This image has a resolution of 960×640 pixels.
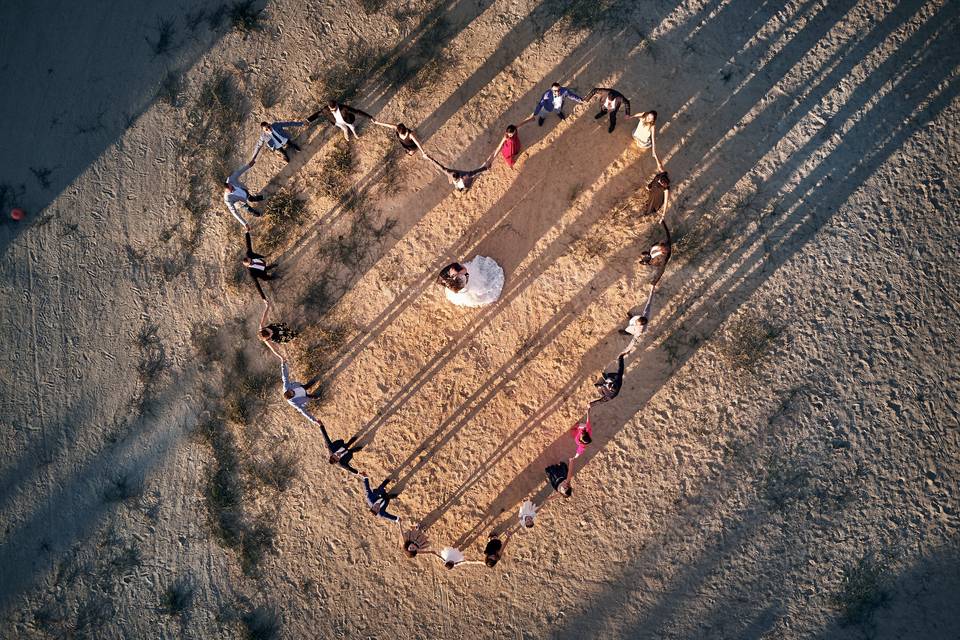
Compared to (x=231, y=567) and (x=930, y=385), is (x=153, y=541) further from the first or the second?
(x=930, y=385)

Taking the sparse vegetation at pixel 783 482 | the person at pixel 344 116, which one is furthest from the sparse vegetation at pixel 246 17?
the sparse vegetation at pixel 783 482

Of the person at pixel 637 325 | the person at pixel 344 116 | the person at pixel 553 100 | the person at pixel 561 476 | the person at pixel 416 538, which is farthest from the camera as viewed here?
the person at pixel 416 538

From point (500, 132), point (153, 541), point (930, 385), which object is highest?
→ point (930, 385)

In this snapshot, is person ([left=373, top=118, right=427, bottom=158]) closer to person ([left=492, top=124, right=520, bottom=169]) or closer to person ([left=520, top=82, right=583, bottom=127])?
person ([left=492, top=124, right=520, bottom=169])

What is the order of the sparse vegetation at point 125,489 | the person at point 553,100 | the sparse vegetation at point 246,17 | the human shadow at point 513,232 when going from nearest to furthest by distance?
1. the person at point 553,100
2. the human shadow at point 513,232
3. the sparse vegetation at point 125,489
4. the sparse vegetation at point 246,17

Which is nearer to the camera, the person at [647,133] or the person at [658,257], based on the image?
the person at [647,133]

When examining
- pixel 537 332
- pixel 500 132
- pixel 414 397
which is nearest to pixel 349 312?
pixel 414 397

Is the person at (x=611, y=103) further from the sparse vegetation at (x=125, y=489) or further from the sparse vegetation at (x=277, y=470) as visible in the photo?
the sparse vegetation at (x=125, y=489)
